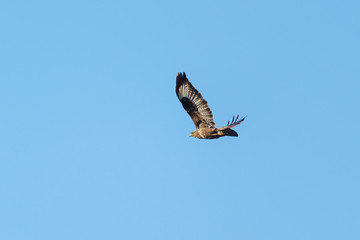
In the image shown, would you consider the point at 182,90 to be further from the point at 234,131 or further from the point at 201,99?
the point at 234,131

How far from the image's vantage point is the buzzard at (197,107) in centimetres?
2755

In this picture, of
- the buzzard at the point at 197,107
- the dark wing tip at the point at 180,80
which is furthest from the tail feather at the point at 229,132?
the dark wing tip at the point at 180,80

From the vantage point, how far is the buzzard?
2755 cm

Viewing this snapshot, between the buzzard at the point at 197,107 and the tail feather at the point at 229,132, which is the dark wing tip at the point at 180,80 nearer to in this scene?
the buzzard at the point at 197,107

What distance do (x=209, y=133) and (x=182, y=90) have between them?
208 centimetres

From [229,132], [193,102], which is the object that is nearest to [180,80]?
[193,102]

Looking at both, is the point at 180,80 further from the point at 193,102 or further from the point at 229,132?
the point at 229,132

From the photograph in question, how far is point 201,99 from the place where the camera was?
90.7 ft

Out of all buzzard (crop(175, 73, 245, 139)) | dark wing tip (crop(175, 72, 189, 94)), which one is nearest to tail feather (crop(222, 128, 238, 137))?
buzzard (crop(175, 73, 245, 139))

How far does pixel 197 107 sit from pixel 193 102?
0.91 ft

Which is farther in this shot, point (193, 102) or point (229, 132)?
point (193, 102)

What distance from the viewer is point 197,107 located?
27.8m

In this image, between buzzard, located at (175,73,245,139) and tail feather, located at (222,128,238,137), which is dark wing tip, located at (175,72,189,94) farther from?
tail feather, located at (222,128,238,137)

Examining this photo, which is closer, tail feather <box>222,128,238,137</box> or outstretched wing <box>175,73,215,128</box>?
tail feather <box>222,128,238,137</box>
